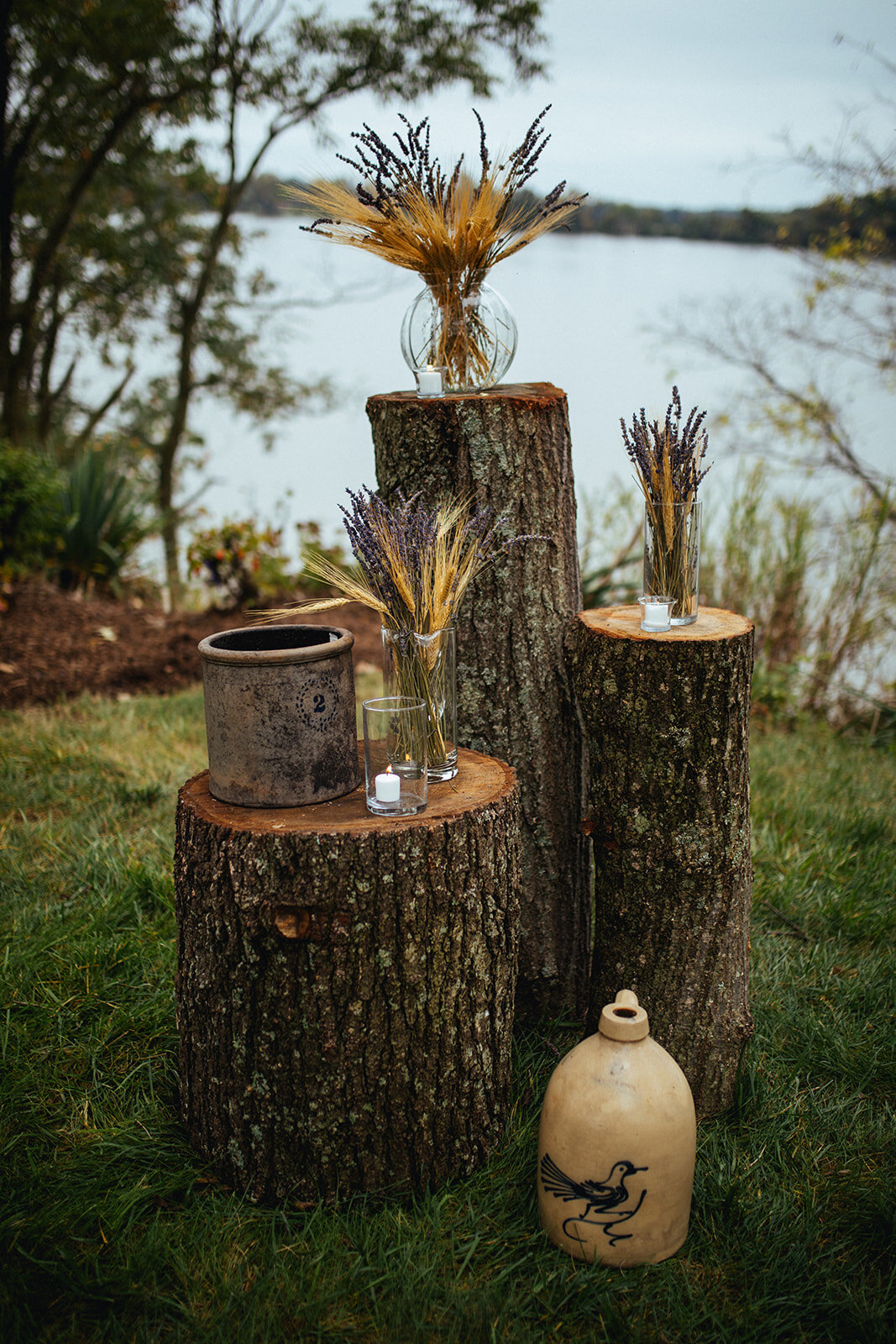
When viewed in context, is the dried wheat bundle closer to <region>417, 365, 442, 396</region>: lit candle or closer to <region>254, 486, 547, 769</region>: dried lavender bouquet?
<region>417, 365, 442, 396</region>: lit candle

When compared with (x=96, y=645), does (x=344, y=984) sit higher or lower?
higher

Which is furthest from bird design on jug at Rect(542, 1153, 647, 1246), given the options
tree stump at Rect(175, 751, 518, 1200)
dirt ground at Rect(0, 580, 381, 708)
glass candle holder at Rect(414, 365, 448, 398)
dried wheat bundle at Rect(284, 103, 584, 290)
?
dirt ground at Rect(0, 580, 381, 708)

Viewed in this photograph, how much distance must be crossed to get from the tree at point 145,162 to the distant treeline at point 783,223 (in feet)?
6.29

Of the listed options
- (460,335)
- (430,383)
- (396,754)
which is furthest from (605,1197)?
(460,335)

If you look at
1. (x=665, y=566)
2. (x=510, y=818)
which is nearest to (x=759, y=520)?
(x=665, y=566)

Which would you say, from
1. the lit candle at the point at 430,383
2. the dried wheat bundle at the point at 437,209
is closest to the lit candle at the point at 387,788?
the lit candle at the point at 430,383

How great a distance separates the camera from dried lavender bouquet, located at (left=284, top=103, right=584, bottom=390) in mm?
2094

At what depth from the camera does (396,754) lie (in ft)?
6.02

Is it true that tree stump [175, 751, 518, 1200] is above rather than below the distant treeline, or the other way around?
below

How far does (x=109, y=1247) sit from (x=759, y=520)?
4.29m

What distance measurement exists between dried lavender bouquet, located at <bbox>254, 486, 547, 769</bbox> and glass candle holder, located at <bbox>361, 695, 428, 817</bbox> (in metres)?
0.06

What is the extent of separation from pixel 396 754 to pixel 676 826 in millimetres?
607

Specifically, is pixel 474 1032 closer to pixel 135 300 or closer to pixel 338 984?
pixel 338 984

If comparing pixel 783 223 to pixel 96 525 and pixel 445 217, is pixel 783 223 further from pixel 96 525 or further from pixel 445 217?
pixel 445 217
